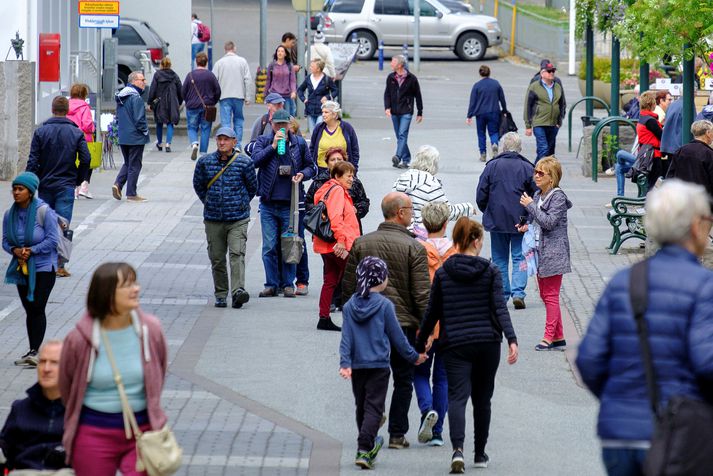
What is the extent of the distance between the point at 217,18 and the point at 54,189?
118 ft

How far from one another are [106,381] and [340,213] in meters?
6.33

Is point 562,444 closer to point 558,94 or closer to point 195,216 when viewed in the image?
point 195,216

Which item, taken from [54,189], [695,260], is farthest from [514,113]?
[695,260]

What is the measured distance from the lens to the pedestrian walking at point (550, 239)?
11664mm

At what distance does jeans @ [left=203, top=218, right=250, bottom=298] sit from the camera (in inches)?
527

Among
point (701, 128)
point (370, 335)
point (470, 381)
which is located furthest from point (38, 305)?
point (701, 128)

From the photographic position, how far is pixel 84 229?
17.9 metres

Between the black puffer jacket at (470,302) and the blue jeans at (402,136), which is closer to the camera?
the black puffer jacket at (470,302)

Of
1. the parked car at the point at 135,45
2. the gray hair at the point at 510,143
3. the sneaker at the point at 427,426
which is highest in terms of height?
the parked car at the point at 135,45

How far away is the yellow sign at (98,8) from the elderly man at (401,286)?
45.7 ft

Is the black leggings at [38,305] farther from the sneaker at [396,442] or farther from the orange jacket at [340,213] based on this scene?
the sneaker at [396,442]

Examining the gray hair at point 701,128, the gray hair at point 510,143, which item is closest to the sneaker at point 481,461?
the gray hair at point 510,143

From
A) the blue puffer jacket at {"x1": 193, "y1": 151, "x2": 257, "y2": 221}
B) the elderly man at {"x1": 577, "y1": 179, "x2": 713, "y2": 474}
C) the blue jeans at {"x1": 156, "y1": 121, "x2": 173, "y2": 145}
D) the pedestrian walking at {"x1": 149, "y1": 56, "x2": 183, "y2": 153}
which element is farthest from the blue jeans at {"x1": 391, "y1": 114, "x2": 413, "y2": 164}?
the elderly man at {"x1": 577, "y1": 179, "x2": 713, "y2": 474}

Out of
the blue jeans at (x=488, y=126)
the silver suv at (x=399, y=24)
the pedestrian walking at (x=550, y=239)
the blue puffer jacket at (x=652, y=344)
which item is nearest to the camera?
the blue puffer jacket at (x=652, y=344)
